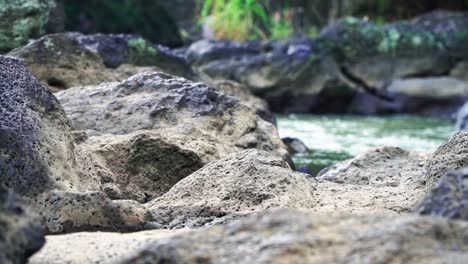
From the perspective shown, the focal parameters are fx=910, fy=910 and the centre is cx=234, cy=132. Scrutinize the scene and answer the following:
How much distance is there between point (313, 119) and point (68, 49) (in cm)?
559

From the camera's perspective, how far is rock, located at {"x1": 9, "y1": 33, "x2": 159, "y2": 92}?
17.3 feet

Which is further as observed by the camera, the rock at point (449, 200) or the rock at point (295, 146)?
the rock at point (295, 146)

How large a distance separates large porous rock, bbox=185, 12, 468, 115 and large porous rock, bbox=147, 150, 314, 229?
8.31 metres

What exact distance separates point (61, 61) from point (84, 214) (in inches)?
110

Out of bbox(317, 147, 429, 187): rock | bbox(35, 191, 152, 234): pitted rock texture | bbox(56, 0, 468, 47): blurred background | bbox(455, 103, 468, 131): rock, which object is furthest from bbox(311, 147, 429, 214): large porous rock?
bbox(56, 0, 468, 47): blurred background

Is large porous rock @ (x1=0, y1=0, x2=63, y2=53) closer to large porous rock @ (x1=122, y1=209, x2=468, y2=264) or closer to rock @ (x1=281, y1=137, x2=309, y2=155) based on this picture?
rock @ (x1=281, y1=137, x2=309, y2=155)

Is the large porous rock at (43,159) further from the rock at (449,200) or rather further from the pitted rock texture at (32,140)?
the rock at (449,200)

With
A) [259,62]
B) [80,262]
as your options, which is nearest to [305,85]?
[259,62]

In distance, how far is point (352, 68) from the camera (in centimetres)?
1237

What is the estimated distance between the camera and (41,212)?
2.74 meters

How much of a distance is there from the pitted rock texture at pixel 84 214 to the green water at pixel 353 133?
2.89 m

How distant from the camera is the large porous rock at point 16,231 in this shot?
189 cm

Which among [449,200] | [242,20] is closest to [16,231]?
[449,200]

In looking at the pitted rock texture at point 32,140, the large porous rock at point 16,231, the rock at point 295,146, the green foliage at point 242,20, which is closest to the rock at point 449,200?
the large porous rock at point 16,231
